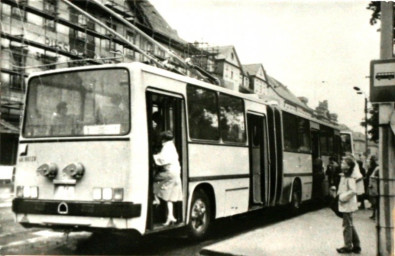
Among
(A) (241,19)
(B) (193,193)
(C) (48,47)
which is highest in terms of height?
(C) (48,47)

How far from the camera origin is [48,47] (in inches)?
1287

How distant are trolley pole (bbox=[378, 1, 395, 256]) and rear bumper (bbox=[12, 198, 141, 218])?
3.27 metres

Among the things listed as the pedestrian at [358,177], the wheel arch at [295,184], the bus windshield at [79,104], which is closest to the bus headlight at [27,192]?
the bus windshield at [79,104]

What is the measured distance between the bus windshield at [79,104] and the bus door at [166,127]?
488mm

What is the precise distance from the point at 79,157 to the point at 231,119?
151 inches

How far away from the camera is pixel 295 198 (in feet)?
46.1

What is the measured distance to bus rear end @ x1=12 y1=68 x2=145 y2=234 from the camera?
7.11 metres

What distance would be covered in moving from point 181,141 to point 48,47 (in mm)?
26395

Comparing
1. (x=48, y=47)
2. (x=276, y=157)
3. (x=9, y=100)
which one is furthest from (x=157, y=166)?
(x=48, y=47)

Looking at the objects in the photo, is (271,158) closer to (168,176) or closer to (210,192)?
(210,192)

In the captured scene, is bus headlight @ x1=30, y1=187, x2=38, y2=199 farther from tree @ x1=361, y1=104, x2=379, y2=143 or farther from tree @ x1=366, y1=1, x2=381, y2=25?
tree @ x1=361, y1=104, x2=379, y2=143

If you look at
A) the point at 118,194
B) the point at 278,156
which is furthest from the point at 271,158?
the point at 118,194

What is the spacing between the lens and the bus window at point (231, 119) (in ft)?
33.0

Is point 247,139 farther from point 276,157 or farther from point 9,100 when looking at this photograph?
point 9,100
